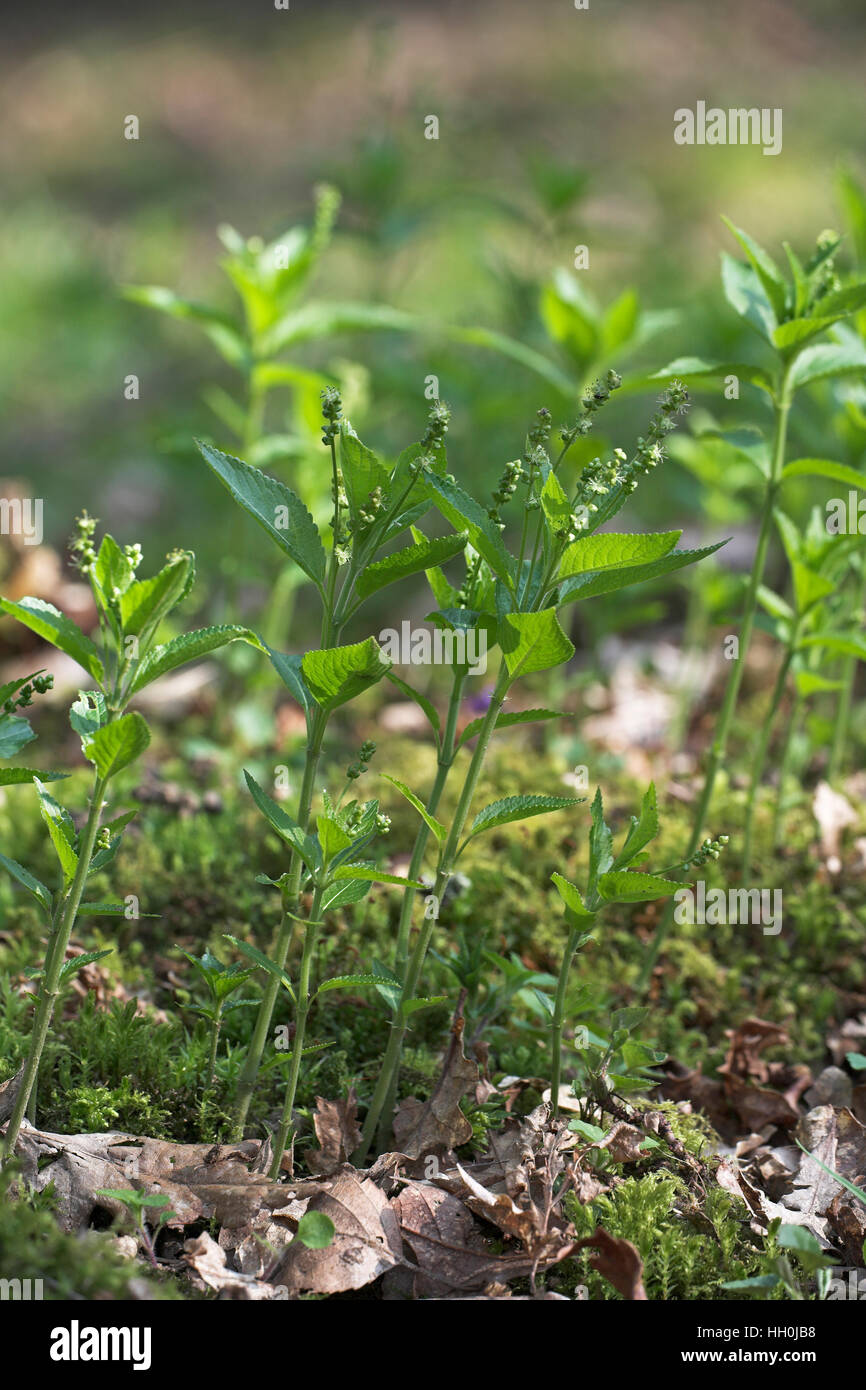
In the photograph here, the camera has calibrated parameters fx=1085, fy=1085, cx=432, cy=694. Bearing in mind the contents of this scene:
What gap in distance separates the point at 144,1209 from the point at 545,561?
144 centimetres

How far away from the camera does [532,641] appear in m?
1.90

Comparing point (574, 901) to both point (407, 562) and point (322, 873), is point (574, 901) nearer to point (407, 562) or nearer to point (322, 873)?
point (322, 873)

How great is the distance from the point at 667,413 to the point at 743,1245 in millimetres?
1632

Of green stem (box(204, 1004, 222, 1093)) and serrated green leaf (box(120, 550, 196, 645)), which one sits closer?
serrated green leaf (box(120, 550, 196, 645))

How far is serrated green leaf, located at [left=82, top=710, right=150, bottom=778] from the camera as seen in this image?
5.65 ft

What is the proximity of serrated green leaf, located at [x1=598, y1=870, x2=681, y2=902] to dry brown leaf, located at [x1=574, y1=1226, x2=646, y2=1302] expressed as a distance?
0.59 m

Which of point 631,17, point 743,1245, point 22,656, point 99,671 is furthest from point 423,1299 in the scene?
point 631,17

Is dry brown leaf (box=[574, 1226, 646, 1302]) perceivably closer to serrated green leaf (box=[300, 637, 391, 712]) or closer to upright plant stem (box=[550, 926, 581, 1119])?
upright plant stem (box=[550, 926, 581, 1119])

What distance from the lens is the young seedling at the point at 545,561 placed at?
189cm

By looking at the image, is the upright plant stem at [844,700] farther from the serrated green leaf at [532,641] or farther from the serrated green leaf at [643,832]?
the serrated green leaf at [532,641]

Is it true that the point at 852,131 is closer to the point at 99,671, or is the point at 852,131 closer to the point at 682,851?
the point at 682,851

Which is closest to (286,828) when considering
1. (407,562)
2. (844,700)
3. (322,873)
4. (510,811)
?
(322,873)

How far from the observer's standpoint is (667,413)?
197cm

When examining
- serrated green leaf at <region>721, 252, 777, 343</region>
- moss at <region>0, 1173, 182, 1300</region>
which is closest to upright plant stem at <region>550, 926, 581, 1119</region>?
moss at <region>0, 1173, 182, 1300</region>
